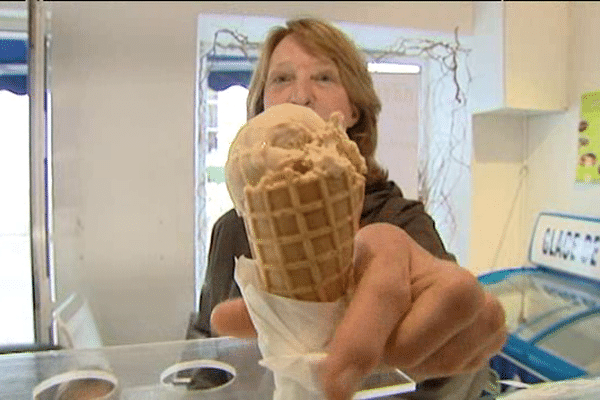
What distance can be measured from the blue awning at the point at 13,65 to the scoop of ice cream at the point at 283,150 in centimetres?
55

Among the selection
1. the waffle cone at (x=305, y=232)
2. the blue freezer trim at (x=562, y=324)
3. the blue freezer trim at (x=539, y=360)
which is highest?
the waffle cone at (x=305, y=232)

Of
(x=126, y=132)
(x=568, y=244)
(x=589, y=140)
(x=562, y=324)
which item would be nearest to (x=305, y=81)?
(x=589, y=140)

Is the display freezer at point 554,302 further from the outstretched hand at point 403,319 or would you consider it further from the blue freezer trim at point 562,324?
the outstretched hand at point 403,319

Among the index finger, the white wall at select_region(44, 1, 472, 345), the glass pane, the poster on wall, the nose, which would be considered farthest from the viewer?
the white wall at select_region(44, 1, 472, 345)

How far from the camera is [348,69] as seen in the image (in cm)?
44

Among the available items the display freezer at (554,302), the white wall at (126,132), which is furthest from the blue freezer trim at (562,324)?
the white wall at (126,132)

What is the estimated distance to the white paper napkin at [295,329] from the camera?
21 cm

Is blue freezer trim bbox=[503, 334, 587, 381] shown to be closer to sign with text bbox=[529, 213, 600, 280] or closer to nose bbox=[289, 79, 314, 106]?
sign with text bbox=[529, 213, 600, 280]

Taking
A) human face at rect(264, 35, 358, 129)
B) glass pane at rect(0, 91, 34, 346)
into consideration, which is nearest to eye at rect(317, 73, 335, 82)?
human face at rect(264, 35, 358, 129)

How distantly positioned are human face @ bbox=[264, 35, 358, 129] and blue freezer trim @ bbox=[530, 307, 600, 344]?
43cm

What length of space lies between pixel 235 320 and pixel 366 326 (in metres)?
0.08

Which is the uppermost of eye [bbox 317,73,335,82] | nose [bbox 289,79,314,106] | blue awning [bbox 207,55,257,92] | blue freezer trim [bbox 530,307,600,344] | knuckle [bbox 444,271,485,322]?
blue awning [bbox 207,55,257,92]

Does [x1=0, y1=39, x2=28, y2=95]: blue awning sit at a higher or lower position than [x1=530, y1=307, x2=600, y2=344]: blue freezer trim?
higher

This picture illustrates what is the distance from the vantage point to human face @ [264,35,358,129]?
0.36 m
